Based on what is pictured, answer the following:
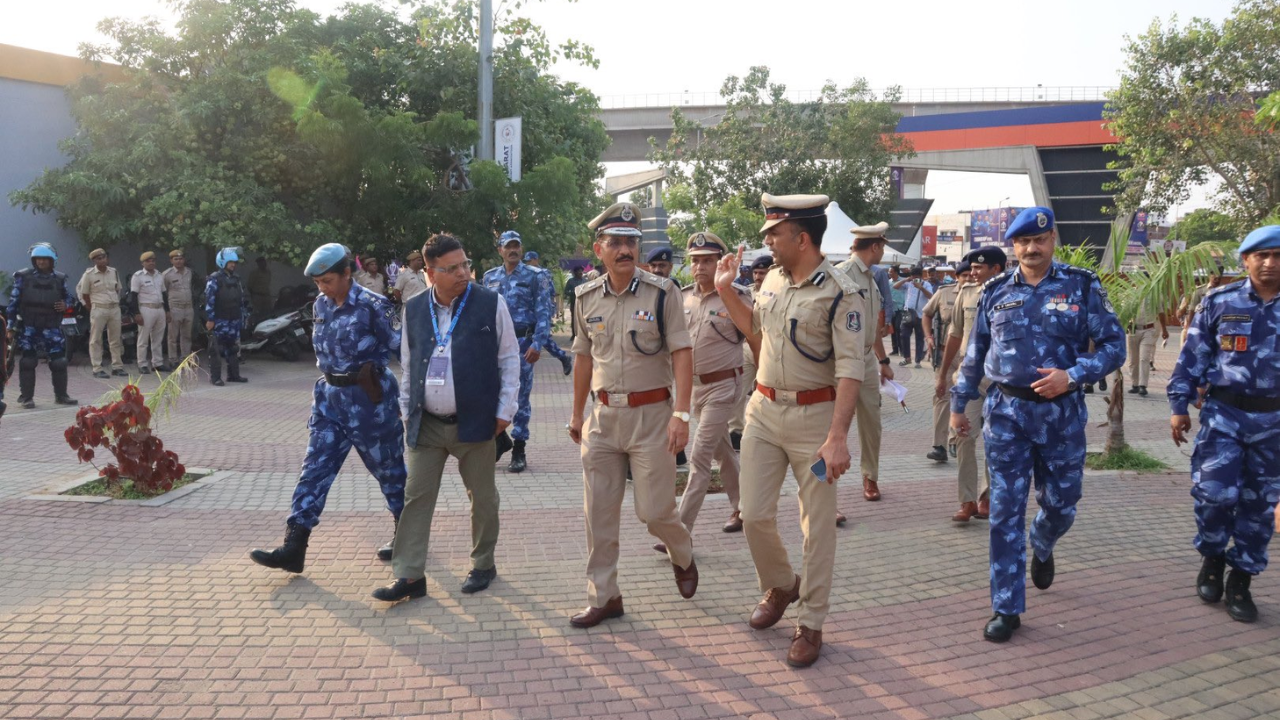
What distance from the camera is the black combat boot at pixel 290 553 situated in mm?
5320

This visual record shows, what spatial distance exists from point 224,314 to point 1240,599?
1301cm

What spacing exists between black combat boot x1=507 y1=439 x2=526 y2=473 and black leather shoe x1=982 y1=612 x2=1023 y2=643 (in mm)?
4694

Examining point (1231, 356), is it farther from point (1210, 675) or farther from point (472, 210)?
point (472, 210)

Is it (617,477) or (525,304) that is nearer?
(617,477)

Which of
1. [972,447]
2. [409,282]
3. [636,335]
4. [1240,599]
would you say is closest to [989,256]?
[972,447]

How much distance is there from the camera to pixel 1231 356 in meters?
4.89

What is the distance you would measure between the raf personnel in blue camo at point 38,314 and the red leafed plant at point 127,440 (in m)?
4.94

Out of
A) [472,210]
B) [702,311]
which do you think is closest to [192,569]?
[702,311]

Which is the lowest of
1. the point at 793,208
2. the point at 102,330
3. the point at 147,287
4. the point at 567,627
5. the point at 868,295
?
the point at 567,627

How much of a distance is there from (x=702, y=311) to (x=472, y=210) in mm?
11959

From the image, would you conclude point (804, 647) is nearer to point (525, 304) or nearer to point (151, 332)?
point (525, 304)

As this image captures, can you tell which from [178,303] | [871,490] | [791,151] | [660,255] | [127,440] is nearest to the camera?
[660,255]

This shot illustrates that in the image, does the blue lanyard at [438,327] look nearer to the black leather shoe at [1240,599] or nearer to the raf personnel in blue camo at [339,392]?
the raf personnel in blue camo at [339,392]

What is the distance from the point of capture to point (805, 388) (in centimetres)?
438
